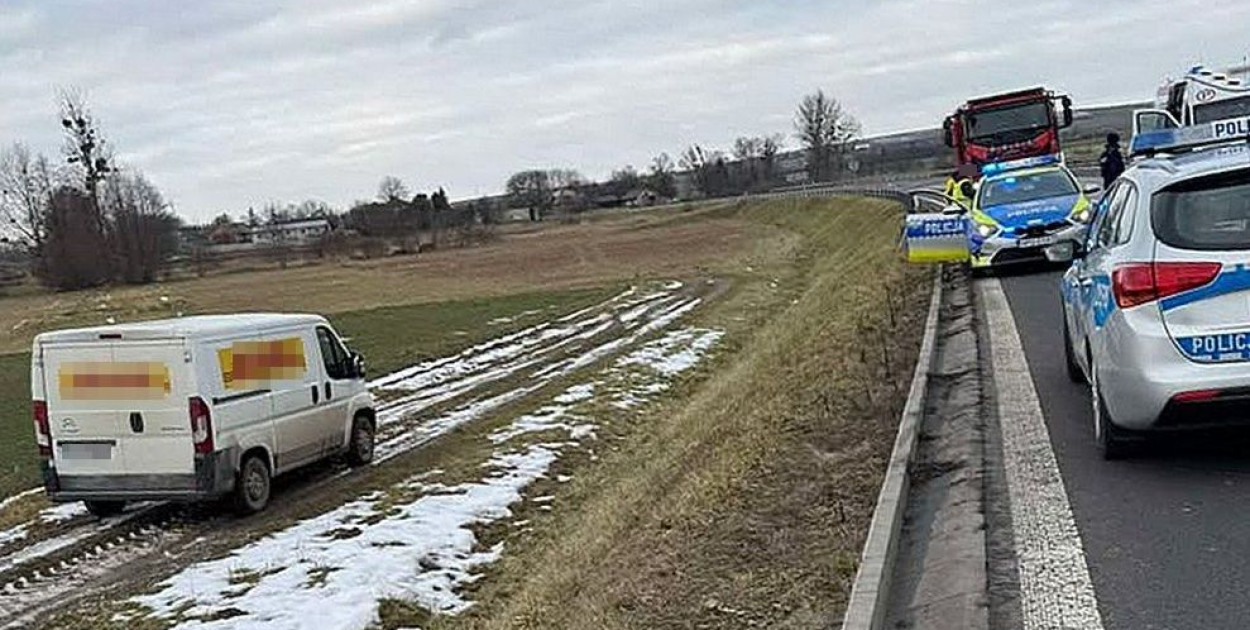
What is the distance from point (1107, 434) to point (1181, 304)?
1.04 meters

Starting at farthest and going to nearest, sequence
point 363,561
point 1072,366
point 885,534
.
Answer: point 363,561, point 1072,366, point 885,534

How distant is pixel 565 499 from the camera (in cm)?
1373

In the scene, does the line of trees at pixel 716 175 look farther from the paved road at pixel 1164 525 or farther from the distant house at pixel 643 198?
the paved road at pixel 1164 525

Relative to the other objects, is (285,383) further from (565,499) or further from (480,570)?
(480,570)

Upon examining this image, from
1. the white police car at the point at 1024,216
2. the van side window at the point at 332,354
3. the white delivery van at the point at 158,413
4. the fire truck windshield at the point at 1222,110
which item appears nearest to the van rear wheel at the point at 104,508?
the white delivery van at the point at 158,413

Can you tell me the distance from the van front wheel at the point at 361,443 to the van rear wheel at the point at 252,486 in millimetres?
1853

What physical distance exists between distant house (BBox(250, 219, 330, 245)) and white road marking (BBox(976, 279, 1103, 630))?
355 ft

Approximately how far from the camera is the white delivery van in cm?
1270

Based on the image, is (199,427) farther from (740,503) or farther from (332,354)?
(740,503)

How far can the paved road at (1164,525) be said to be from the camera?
17.0ft

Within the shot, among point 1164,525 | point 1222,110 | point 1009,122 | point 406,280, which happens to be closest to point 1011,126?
point 1009,122

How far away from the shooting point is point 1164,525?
632cm

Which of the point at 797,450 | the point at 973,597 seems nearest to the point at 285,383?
the point at 797,450

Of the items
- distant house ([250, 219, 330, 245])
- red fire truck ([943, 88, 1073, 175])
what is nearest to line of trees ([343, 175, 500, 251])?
distant house ([250, 219, 330, 245])
